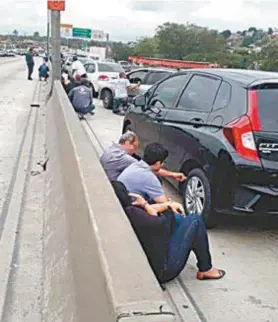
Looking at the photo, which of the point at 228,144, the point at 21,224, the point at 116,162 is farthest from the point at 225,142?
the point at 21,224

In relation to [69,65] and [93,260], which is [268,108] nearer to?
[93,260]

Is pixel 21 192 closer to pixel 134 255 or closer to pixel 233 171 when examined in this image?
pixel 233 171

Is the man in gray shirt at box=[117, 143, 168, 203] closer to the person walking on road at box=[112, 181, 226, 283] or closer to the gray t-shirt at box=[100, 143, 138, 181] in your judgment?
the person walking on road at box=[112, 181, 226, 283]

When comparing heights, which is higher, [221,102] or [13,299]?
[221,102]

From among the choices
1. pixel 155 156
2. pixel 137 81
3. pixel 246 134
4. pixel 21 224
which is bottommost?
pixel 21 224

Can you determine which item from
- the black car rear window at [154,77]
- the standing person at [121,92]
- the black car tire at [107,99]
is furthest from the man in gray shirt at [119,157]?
the black car tire at [107,99]

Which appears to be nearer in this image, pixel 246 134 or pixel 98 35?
pixel 246 134

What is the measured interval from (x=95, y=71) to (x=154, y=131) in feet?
51.7

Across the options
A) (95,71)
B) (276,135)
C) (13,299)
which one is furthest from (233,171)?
(95,71)

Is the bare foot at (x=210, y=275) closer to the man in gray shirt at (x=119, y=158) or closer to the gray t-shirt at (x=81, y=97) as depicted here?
the man in gray shirt at (x=119, y=158)

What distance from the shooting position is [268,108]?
214 inches

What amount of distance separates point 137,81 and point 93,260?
1590 centimetres

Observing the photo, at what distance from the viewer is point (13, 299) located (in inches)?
163

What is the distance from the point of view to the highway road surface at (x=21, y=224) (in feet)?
13.5
